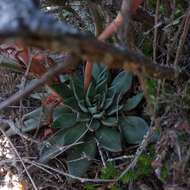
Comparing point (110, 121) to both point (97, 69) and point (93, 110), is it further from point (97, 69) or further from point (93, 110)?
point (97, 69)

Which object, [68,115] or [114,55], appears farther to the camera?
[68,115]

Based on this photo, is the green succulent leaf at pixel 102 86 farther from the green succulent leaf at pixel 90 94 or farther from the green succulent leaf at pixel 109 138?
the green succulent leaf at pixel 109 138

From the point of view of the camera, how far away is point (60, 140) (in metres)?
1.58

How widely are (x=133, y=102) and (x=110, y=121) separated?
108 mm

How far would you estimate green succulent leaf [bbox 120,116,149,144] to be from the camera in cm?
150

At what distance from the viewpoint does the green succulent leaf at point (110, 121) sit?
1539 mm

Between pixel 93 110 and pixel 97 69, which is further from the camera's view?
pixel 97 69

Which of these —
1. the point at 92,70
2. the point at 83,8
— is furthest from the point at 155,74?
the point at 83,8

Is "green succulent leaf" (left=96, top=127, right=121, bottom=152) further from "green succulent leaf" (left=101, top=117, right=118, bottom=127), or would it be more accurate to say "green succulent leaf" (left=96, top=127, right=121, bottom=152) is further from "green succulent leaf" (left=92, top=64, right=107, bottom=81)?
"green succulent leaf" (left=92, top=64, right=107, bottom=81)

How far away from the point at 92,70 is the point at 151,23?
0.98 feet

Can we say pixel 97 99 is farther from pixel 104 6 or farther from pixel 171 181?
pixel 171 181

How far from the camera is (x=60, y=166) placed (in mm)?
1607

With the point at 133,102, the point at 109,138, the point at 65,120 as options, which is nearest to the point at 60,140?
the point at 65,120

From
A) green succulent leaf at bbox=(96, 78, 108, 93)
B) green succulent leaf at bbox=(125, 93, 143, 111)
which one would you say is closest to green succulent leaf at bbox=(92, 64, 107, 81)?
green succulent leaf at bbox=(96, 78, 108, 93)
